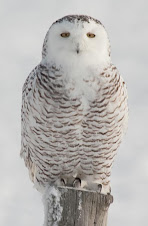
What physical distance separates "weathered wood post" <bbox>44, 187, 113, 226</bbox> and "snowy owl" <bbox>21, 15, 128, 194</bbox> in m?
0.85

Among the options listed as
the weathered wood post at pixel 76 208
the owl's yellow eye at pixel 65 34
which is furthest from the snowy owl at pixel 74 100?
the weathered wood post at pixel 76 208

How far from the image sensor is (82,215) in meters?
3.67

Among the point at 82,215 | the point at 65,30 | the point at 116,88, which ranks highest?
the point at 65,30

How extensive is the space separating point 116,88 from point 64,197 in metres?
1.31

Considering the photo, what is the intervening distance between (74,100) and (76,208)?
112 centimetres

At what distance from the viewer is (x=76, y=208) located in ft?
12.0

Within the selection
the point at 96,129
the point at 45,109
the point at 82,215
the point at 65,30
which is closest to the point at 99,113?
the point at 96,129

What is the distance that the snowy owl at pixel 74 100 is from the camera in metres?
4.46

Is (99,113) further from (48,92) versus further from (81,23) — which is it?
(81,23)

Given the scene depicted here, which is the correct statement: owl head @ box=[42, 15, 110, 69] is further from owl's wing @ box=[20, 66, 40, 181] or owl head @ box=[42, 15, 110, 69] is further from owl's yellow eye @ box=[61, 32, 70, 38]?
owl's wing @ box=[20, 66, 40, 181]

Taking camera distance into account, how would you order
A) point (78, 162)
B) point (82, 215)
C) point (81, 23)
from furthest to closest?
point (78, 162)
point (81, 23)
point (82, 215)

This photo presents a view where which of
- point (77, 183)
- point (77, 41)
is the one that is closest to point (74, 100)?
point (77, 41)

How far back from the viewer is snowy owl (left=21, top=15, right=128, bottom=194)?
4.46 metres

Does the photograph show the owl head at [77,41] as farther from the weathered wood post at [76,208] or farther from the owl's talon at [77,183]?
the weathered wood post at [76,208]
